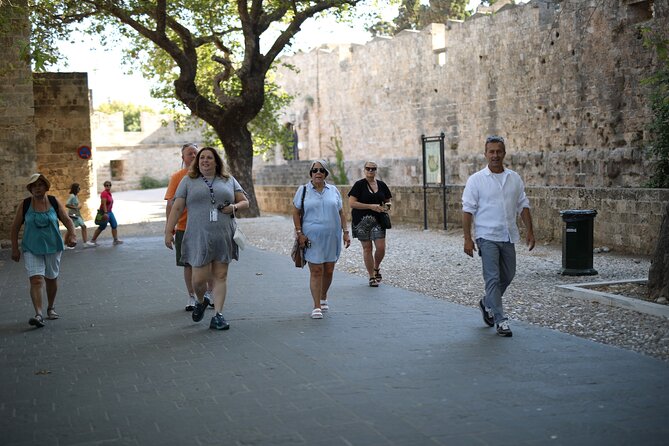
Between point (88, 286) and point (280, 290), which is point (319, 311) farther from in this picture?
point (88, 286)

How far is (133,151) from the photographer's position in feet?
169

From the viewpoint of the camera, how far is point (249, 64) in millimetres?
22516

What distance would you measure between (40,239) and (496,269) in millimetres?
4361

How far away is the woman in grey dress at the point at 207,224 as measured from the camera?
24.5ft

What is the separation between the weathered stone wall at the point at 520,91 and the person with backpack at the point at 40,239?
986 cm

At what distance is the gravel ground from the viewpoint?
725 cm

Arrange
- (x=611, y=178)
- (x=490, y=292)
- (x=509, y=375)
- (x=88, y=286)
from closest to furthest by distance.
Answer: (x=509, y=375) < (x=490, y=292) < (x=88, y=286) < (x=611, y=178)

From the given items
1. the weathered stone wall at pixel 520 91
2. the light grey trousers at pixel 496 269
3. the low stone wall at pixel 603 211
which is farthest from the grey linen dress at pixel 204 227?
the weathered stone wall at pixel 520 91

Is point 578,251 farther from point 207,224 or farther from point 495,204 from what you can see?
point 207,224

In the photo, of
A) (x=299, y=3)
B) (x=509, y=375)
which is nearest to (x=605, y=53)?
(x=299, y=3)

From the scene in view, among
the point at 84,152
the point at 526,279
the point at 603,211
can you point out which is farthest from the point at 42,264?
the point at 84,152

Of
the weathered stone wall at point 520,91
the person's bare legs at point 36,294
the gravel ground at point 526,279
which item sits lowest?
the gravel ground at point 526,279

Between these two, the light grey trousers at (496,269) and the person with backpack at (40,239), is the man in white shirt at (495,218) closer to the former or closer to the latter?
the light grey trousers at (496,269)

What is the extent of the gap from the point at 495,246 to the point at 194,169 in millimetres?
2712
